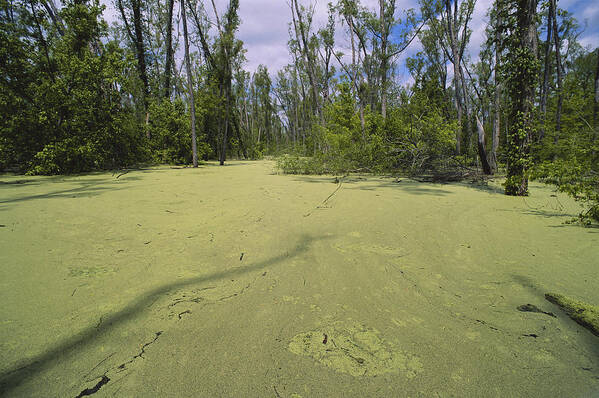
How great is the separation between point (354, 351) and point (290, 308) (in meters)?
0.34

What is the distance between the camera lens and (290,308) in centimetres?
112

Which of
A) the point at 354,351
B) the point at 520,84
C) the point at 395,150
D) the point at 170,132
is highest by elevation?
the point at 170,132

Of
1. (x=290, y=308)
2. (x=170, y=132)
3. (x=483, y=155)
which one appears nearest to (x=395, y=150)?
(x=483, y=155)

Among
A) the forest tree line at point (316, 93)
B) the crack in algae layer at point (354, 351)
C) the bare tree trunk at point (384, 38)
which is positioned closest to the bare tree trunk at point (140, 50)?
the forest tree line at point (316, 93)

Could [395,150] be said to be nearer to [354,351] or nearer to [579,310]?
[579,310]

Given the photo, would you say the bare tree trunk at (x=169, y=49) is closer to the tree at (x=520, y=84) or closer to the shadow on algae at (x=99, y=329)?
the tree at (x=520, y=84)

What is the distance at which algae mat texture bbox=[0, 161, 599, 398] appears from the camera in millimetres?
744

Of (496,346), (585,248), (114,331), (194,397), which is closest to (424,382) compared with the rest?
(496,346)

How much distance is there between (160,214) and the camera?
8.40ft

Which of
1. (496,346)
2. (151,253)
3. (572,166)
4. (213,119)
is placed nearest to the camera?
(496,346)

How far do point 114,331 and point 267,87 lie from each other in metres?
33.9

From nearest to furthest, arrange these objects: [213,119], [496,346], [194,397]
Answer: [194,397] → [496,346] → [213,119]

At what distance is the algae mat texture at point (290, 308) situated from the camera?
0.74 meters

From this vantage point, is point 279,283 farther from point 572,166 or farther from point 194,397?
point 572,166
